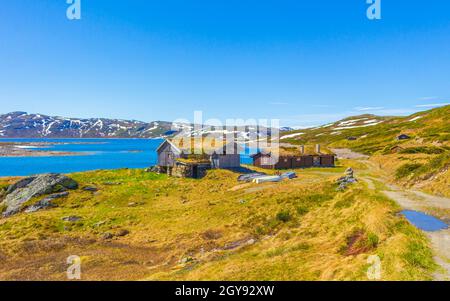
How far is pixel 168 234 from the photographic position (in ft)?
85.3

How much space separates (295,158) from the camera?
62.6 meters

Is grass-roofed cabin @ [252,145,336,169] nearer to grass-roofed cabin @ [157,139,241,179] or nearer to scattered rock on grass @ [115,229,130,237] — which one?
grass-roofed cabin @ [157,139,241,179]

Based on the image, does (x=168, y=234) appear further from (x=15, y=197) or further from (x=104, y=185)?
(x=15, y=197)

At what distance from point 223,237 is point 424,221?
46.5 feet

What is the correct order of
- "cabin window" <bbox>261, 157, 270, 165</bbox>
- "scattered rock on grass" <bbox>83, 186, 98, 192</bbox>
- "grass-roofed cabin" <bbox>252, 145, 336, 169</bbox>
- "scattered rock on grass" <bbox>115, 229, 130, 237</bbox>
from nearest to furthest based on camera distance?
"scattered rock on grass" <bbox>115, 229, 130, 237</bbox> → "scattered rock on grass" <bbox>83, 186, 98, 192</bbox> → "grass-roofed cabin" <bbox>252, 145, 336, 169</bbox> → "cabin window" <bbox>261, 157, 270, 165</bbox>

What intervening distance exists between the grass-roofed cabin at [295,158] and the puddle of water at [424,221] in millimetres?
39350

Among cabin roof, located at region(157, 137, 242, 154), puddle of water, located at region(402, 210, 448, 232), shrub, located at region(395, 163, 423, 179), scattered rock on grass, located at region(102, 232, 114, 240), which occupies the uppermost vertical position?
cabin roof, located at region(157, 137, 242, 154)

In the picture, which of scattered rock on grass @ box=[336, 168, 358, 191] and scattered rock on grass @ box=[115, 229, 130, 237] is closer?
scattered rock on grass @ box=[115, 229, 130, 237]

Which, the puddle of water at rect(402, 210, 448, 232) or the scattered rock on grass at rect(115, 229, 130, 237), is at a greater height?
the puddle of water at rect(402, 210, 448, 232)

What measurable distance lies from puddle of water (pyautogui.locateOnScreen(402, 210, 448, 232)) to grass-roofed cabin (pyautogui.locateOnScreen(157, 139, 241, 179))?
3475 centimetres

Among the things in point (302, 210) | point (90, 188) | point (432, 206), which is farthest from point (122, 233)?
point (432, 206)

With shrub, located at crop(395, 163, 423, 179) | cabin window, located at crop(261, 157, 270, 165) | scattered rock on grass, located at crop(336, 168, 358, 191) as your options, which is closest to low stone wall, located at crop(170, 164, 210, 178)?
cabin window, located at crop(261, 157, 270, 165)

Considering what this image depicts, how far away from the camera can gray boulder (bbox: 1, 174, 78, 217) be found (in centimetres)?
3954
